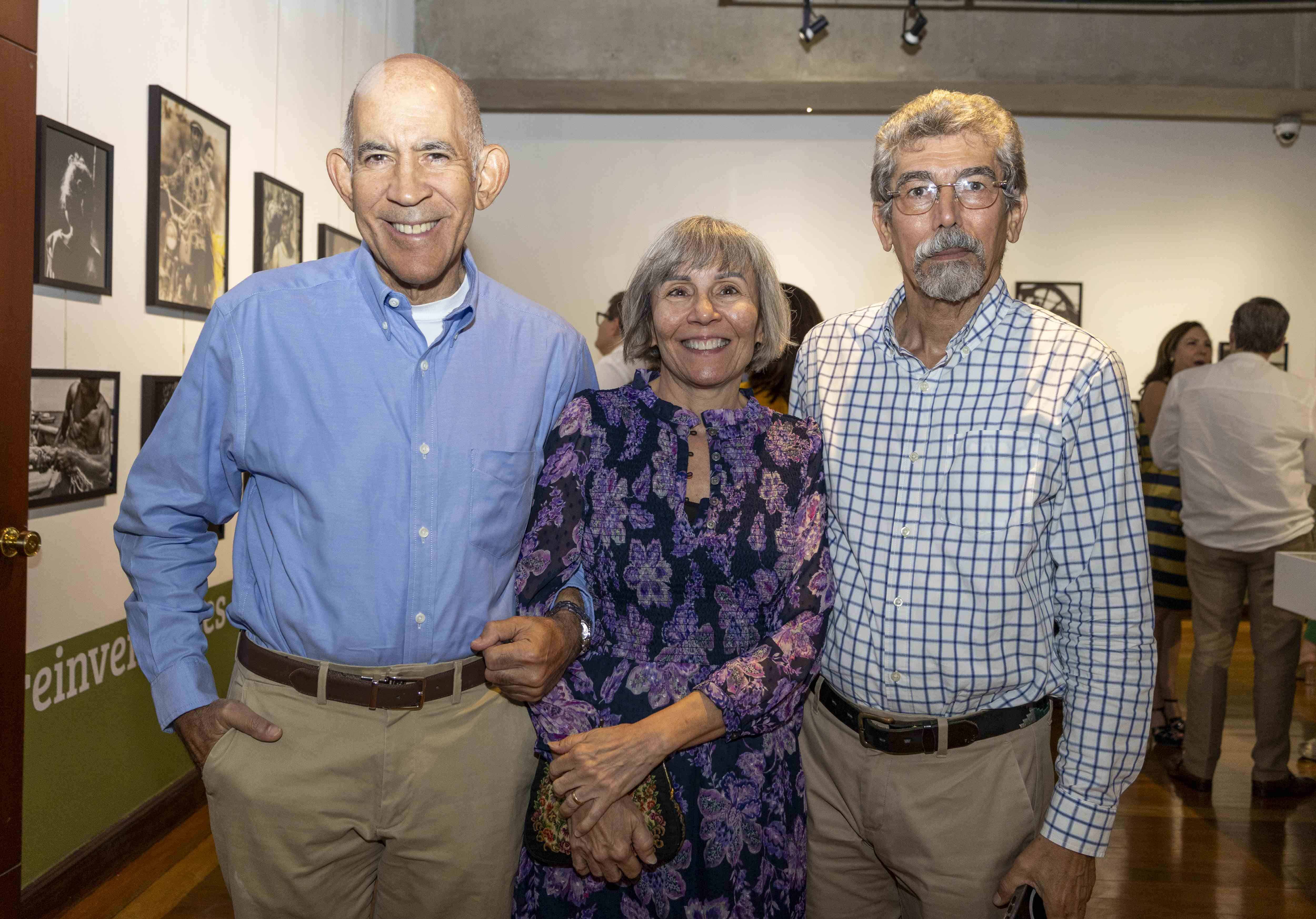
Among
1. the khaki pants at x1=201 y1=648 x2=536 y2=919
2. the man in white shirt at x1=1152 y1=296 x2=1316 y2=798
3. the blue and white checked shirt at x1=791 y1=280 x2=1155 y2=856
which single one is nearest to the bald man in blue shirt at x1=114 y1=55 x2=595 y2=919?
the khaki pants at x1=201 y1=648 x2=536 y2=919

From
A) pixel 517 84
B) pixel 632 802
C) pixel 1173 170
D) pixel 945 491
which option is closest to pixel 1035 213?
pixel 1173 170

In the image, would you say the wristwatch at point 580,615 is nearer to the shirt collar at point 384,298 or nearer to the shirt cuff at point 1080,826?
the shirt collar at point 384,298

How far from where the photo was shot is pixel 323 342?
5.47 ft

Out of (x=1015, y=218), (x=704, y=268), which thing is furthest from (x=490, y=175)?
(x=1015, y=218)

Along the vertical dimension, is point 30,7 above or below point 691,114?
below

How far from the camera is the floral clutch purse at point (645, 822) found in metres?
1.60

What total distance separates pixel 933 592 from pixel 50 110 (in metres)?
2.78

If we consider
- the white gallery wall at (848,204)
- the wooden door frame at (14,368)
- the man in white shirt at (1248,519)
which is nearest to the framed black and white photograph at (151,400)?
the wooden door frame at (14,368)

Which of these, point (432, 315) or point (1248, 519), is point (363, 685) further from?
point (1248, 519)

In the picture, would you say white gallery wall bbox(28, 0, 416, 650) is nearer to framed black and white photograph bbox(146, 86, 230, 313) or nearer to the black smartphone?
framed black and white photograph bbox(146, 86, 230, 313)

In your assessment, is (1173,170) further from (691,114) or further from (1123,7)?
(691,114)

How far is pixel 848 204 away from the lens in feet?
23.7

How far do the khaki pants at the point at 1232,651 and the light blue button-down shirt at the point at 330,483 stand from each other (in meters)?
3.75

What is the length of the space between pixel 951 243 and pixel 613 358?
264cm
